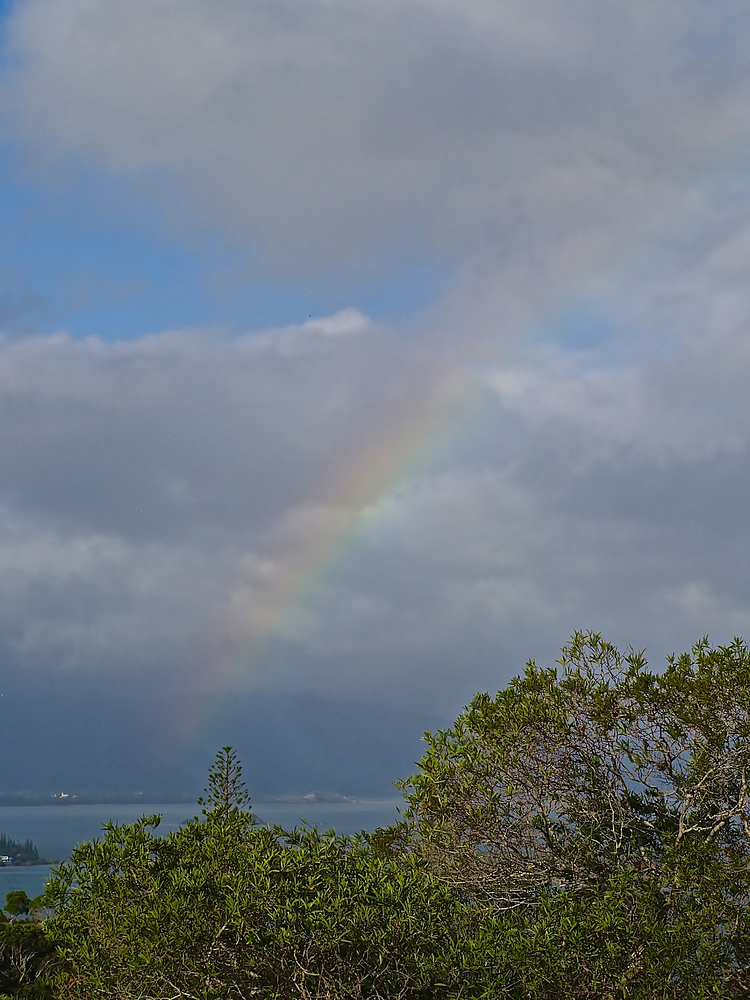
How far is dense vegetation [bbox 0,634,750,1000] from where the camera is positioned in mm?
11438

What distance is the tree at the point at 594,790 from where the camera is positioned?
1302 cm

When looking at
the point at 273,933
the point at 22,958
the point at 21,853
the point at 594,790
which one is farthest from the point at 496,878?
the point at 21,853

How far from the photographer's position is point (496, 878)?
13.5 meters

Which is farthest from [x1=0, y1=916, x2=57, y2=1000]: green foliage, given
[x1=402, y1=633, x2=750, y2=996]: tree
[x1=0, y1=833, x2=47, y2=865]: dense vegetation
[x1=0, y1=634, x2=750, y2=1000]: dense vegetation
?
[x1=0, y1=833, x2=47, y2=865]: dense vegetation

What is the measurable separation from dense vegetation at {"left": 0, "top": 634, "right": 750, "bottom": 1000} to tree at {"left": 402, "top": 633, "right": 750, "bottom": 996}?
3 cm

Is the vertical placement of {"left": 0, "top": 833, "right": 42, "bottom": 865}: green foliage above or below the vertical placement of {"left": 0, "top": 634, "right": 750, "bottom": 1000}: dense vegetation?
below

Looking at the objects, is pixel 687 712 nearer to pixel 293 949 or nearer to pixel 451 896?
pixel 451 896

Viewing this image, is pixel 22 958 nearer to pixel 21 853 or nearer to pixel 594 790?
pixel 594 790

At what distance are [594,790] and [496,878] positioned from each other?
6.75 feet

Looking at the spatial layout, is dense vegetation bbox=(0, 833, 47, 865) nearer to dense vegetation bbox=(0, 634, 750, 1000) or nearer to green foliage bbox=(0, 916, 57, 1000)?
green foliage bbox=(0, 916, 57, 1000)

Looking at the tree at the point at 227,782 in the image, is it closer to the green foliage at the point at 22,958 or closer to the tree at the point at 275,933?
the green foliage at the point at 22,958

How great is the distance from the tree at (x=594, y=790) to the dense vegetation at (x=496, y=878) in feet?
0.10

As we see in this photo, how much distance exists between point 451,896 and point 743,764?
4.69 m

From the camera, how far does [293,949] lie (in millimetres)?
11398
